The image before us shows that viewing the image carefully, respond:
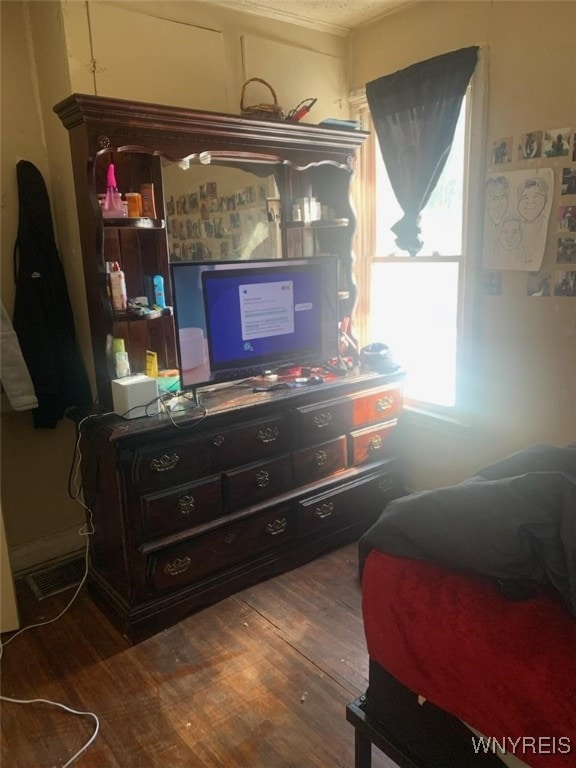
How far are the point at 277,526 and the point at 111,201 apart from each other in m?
1.48

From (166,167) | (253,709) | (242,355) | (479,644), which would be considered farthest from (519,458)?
(166,167)

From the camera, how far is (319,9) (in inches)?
109

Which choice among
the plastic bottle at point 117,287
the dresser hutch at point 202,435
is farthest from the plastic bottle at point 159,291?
the plastic bottle at point 117,287

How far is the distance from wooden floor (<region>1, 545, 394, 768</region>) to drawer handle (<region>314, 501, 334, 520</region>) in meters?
0.29

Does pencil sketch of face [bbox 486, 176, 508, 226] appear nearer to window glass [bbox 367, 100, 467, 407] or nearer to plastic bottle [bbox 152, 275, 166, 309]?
window glass [bbox 367, 100, 467, 407]

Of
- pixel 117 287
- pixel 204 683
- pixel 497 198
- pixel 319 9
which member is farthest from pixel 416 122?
pixel 204 683

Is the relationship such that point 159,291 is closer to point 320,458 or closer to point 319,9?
point 320,458

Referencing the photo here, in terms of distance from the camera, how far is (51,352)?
2.46 m

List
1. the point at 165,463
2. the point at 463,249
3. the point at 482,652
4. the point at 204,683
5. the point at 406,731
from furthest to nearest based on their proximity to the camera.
→ the point at 463,249, the point at 165,463, the point at 204,683, the point at 406,731, the point at 482,652

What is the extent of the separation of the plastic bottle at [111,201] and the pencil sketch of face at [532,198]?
5.29 feet

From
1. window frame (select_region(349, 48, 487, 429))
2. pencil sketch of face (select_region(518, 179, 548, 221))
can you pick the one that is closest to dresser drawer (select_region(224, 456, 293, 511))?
window frame (select_region(349, 48, 487, 429))

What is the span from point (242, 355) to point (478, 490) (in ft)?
4.75

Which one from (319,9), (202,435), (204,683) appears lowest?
(204,683)

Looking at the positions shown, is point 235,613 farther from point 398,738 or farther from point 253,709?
point 398,738
